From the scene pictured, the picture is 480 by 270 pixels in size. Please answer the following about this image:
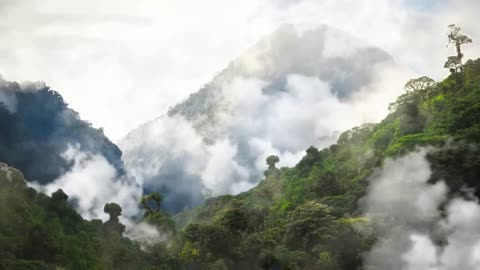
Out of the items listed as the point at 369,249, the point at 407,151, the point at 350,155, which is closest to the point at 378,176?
the point at 407,151

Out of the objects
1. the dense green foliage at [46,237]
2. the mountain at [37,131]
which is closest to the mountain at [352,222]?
the dense green foliage at [46,237]

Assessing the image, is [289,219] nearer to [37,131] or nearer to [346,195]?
[346,195]

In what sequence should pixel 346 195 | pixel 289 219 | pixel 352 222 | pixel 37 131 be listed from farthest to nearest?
1. pixel 346 195
2. pixel 37 131
3. pixel 289 219
4. pixel 352 222

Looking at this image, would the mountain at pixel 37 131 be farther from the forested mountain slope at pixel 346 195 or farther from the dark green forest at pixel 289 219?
the forested mountain slope at pixel 346 195

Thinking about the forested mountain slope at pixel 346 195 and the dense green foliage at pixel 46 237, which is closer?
the dense green foliage at pixel 46 237

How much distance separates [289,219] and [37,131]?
41676 millimetres

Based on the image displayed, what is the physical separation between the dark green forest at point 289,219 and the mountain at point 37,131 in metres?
14.7

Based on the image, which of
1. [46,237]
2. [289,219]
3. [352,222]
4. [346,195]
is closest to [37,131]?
[46,237]

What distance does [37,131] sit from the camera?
8406 cm

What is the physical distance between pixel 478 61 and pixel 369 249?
51.4 meters

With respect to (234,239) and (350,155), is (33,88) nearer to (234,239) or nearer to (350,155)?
(234,239)

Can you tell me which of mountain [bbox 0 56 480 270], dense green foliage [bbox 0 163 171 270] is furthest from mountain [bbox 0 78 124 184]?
dense green foliage [bbox 0 163 171 270]

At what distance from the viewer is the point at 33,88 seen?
283 feet

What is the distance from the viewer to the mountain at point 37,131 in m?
77.0
